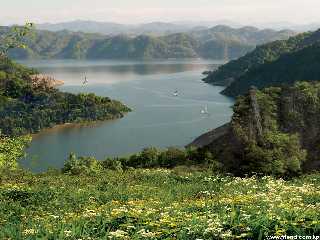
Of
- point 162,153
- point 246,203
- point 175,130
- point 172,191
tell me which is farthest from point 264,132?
point 175,130

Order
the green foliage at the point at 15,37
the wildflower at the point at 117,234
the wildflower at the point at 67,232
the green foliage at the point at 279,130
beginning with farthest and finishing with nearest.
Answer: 1. the green foliage at the point at 279,130
2. the green foliage at the point at 15,37
3. the wildflower at the point at 67,232
4. the wildflower at the point at 117,234

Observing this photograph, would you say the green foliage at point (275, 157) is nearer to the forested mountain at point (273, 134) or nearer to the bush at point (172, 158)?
the forested mountain at point (273, 134)

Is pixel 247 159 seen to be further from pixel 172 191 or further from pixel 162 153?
pixel 172 191

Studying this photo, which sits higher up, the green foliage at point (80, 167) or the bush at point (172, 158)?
the green foliage at point (80, 167)

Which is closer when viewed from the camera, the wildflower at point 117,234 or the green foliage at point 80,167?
the wildflower at point 117,234

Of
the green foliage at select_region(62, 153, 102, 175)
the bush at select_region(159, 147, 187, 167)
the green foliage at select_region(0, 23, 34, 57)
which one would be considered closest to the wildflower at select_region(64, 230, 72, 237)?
the green foliage at select_region(0, 23, 34, 57)

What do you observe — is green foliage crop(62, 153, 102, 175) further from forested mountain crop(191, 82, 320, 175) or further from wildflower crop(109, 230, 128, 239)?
wildflower crop(109, 230, 128, 239)

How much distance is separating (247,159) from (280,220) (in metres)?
45.2

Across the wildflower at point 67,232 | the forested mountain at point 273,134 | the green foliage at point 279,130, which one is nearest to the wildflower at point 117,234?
the wildflower at point 67,232

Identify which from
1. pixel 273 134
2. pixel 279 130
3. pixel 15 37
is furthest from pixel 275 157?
pixel 15 37

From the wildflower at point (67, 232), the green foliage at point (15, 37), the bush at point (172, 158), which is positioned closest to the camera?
the wildflower at point (67, 232)

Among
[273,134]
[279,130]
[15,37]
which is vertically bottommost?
[279,130]

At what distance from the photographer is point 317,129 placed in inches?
2884

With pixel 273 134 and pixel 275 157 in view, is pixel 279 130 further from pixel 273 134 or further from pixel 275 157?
pixel 275 157
